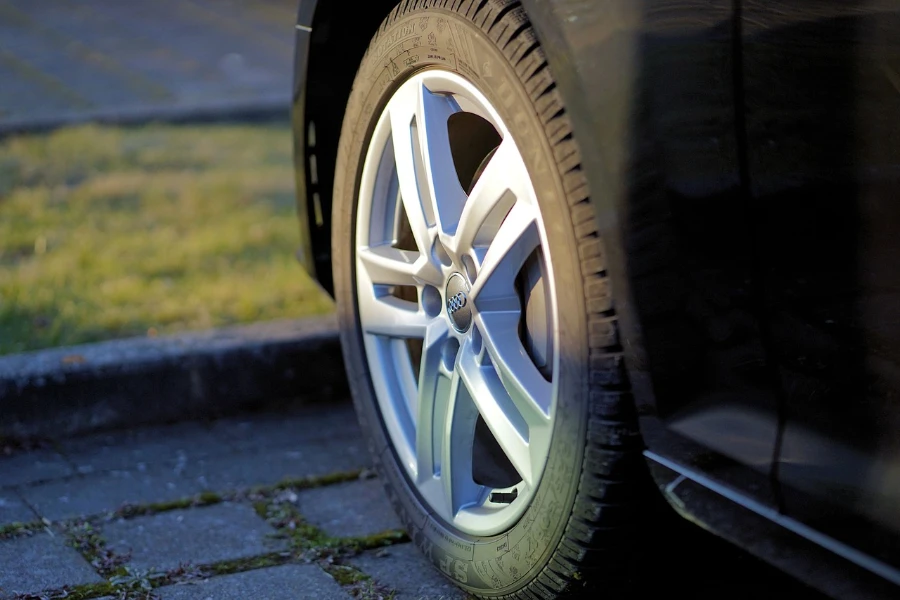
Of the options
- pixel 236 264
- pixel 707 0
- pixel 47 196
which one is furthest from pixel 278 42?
pixel 707 0

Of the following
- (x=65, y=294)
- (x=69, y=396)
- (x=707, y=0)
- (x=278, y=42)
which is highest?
(x=278, y=42)

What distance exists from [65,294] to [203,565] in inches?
62.6

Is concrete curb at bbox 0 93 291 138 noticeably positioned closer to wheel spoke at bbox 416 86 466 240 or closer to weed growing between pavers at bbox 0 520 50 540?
weed growing between pavers at bbox 0 520 50 540

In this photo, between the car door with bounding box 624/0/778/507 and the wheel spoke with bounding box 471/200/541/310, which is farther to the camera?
the wheel spoke with bounding box 471/200/541/310

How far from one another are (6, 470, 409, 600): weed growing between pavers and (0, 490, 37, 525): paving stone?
4 cm

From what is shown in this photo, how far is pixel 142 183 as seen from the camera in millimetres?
4555

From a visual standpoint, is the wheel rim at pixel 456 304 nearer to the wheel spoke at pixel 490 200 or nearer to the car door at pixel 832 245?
the wheel spoke at pixel 490 200

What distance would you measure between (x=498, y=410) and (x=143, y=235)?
2.54 meters

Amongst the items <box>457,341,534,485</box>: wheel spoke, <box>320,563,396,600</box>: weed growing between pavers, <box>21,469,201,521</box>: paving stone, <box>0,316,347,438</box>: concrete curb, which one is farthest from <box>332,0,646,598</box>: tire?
<box>0,316,347,438</box>: concrete curb

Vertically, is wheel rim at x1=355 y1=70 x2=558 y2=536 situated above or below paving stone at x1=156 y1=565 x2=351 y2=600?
above

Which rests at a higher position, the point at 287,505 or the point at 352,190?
the point at 352,190

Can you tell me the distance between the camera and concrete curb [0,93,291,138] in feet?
17.5

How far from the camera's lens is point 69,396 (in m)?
2.62

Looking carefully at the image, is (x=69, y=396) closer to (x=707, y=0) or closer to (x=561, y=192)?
(x=561, y=192)
